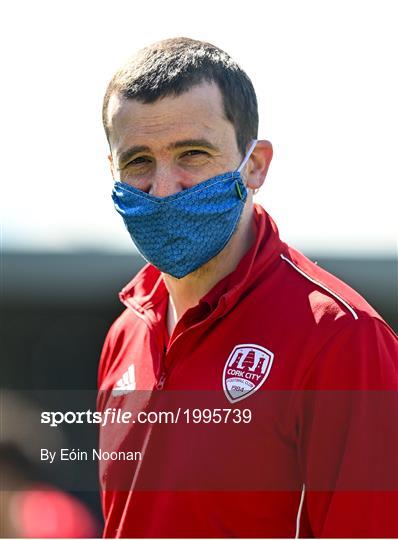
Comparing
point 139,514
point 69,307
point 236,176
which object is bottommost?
point 69,307

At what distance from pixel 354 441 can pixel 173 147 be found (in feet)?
3.24

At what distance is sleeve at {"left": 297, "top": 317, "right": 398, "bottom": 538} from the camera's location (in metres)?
2.35

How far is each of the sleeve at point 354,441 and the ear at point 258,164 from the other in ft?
2.42

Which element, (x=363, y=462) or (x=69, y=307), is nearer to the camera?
(x=363, y=462)

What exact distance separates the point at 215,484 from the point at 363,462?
425mm

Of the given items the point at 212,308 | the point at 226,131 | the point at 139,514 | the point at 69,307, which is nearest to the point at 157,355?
the point at 212,308

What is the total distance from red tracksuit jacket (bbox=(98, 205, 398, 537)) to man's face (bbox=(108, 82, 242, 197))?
30 centimetres

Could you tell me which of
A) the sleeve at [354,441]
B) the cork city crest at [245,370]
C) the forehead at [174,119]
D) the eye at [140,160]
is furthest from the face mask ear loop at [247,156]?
the sleeve at [354,441]

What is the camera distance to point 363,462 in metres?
2.34

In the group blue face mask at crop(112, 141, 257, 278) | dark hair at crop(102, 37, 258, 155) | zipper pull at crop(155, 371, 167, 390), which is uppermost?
dark hair at crop(102, 37, 258, 155)

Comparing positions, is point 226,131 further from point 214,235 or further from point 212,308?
point 212,308

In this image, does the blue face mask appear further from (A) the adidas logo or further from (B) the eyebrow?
(A) the adidas logo

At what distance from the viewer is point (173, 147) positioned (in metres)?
2.69

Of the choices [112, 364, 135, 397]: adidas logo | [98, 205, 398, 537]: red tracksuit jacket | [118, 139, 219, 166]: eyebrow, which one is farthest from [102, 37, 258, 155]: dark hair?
[112, 364, 135, 397]: adidas logo
